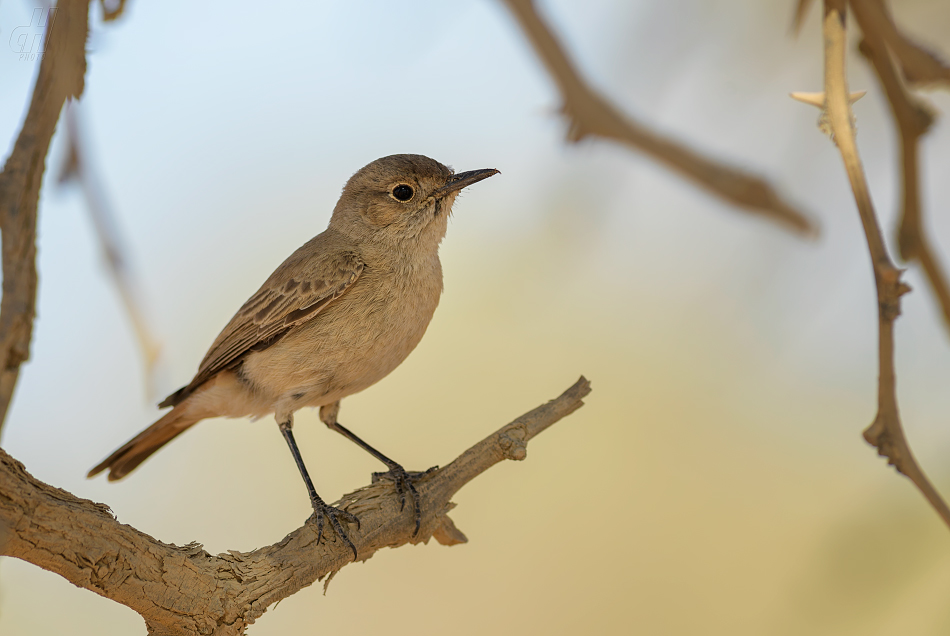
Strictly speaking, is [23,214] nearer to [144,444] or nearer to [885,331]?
[144,444]

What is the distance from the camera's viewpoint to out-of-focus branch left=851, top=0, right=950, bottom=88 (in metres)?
2.81

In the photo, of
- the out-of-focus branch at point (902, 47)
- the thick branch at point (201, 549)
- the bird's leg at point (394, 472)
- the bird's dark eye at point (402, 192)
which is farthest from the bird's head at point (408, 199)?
the out-of-focus branch at point (902, 47)

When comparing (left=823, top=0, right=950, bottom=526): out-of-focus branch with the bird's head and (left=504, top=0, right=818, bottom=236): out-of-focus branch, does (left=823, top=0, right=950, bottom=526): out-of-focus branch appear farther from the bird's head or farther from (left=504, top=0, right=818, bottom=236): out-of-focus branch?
the bird's head

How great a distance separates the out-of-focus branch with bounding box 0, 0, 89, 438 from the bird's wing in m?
1.40

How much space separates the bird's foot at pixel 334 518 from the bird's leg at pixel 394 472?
223 mm

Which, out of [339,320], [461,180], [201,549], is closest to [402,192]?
[461,180]

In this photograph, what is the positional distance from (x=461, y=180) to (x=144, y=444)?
6.93ft

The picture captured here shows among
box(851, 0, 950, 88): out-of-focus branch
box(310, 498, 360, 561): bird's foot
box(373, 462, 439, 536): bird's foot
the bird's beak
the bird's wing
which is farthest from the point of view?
the bird's beak

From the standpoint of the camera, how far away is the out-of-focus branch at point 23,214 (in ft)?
6.64

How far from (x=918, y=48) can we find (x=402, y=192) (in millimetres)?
2289

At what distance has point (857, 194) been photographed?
2299 mm

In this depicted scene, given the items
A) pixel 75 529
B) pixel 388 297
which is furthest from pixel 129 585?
pixel 388 297

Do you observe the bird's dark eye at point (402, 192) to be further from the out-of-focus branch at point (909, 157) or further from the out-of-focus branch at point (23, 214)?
the out-of-focus branch at point (909, 157)

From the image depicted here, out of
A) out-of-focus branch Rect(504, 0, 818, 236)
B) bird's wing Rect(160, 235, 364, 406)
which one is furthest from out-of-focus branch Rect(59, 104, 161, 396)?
out-of-focus branch Rect(504, 0, 818, 236)
